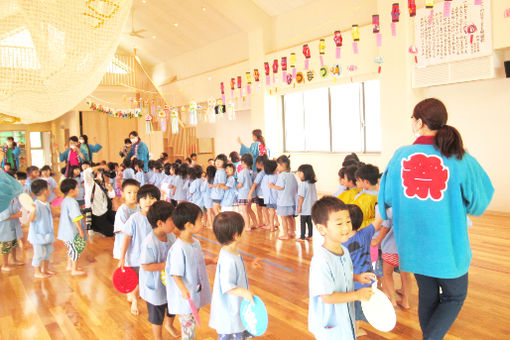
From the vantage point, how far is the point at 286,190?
5305 millimetres

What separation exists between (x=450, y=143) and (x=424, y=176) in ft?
0.63

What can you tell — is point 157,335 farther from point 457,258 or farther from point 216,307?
point 457,258

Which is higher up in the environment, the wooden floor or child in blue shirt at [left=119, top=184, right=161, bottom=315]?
child in blue shirt at [left=119, top=184, right=161, bottom=315]

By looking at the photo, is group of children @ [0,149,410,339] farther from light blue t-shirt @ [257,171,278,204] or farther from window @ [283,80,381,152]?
window @ [283,80,381,152]

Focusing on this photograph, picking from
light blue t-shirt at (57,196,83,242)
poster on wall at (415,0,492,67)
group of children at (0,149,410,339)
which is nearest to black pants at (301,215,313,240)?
group of children at (0,149,410,339)

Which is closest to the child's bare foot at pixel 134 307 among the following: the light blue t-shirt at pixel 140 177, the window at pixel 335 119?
the light blue t-shirt at pixel 140 177

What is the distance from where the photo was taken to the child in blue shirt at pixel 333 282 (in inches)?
67.7

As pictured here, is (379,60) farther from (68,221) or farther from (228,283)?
(228,283)

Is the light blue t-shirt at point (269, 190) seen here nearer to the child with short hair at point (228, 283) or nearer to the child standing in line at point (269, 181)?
the child standing in line at point (269, 181)

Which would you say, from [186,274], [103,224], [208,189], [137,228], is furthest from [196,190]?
[186,274]

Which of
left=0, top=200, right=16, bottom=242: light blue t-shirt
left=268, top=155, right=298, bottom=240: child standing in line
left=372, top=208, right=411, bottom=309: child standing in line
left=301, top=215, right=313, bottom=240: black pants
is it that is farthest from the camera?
left=268, top=155, right=298, bottom=240: child standing in line

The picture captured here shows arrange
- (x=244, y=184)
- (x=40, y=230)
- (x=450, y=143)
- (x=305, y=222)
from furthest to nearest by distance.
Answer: (x=244, y=184) → (x=305, y=222) → (x=40, y=230) → (x=450, y=143)

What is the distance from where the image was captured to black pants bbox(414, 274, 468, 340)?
6.38ft

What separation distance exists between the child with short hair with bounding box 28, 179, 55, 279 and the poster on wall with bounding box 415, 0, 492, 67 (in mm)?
5799
